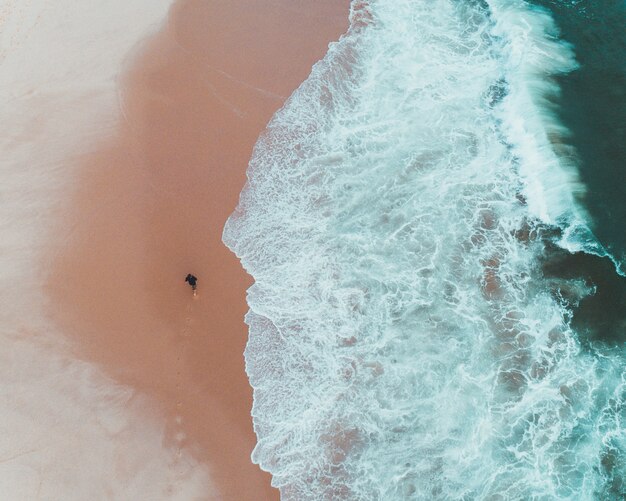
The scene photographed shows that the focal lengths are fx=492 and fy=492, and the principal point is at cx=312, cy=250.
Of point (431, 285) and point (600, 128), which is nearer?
point (431, 285)

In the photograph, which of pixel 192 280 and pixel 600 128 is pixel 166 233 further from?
pixel 600 128

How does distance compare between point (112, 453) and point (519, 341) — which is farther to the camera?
point (519, 341)

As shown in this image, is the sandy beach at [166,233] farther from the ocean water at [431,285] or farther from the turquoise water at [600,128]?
the turquoise water at [600,128]

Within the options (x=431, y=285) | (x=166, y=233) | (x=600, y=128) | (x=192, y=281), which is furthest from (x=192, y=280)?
(x=600, y=128)

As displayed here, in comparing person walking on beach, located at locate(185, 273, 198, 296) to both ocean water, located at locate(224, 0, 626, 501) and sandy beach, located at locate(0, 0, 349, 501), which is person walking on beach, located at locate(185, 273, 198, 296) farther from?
ocean water, located at locate(224, 0, 626, 501)

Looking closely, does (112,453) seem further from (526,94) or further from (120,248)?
(526,94)

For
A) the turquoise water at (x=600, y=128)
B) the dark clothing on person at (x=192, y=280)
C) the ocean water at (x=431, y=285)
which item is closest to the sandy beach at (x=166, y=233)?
the dark clothing on person at (x=192, y=280)

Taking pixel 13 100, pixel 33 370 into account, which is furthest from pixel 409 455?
pixel 13 100
